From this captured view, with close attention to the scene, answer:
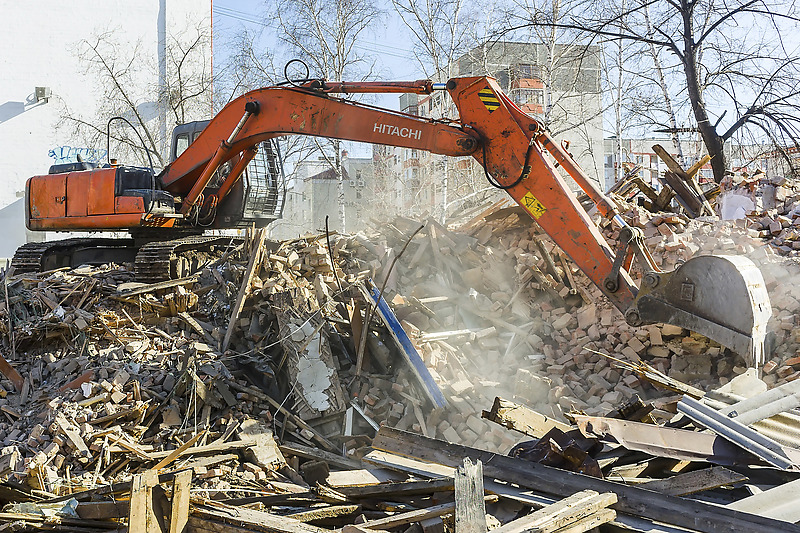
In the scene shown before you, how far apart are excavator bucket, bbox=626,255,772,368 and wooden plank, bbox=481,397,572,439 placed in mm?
1682

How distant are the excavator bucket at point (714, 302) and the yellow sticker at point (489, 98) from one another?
2286 millimetres

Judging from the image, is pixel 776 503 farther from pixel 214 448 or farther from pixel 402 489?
pixel 214 448

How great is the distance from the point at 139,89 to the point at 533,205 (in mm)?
24115

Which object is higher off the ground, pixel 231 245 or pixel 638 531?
pixel 231 245

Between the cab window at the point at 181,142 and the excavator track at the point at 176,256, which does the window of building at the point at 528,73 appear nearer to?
the cab window at the point at 181,142

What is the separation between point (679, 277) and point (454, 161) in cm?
1593

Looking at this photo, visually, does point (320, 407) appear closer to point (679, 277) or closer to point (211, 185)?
point (679, 277)

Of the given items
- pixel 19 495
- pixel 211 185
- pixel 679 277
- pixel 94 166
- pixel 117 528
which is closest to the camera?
pixel 117 528

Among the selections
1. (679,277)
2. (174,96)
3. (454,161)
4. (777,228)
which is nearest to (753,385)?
(679,277)

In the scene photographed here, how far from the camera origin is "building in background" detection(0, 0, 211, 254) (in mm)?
25125

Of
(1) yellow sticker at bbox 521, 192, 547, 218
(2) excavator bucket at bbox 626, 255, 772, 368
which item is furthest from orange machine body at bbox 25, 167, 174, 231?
(2) excavator bucket at bbox 626, 255, 772, 368

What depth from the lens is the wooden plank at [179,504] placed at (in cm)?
348

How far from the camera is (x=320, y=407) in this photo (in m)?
6.72

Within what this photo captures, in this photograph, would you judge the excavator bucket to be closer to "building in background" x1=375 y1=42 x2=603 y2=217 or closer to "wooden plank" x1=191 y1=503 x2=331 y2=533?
"wooden plank" x1=191 y1=503 x2=331 y2=533
